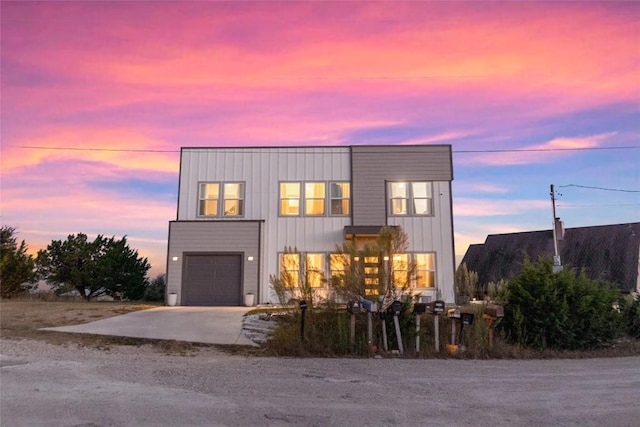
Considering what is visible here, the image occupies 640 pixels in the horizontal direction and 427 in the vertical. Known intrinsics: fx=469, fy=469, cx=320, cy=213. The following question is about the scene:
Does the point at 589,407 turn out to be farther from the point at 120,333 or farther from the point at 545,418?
the point at 120,333

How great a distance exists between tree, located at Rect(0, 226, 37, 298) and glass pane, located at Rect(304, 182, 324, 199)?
48.0 ft

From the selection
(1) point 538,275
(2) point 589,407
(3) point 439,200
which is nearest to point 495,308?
(1) point 538,275

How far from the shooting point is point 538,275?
1038 cm

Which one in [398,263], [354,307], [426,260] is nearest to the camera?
[354,307]

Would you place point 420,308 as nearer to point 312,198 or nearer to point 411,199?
point 411,199

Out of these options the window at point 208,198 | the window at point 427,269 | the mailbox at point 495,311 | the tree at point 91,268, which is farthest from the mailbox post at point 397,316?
the tree at point 91,268

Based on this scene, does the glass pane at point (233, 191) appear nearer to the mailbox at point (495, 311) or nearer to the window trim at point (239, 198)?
the window trim at point (239, 198)

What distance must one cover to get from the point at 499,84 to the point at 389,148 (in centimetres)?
607

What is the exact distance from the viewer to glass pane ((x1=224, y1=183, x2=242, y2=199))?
2003 centimetres

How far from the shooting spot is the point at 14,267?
74.8 feet

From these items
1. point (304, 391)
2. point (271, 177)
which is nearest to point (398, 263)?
point (304, 391)

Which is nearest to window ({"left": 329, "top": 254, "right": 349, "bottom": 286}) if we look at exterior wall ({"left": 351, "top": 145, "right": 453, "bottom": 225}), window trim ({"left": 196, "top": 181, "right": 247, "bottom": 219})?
exterior wall ({"left": 351, "top": 145, "right": 453, "bottom": 225})

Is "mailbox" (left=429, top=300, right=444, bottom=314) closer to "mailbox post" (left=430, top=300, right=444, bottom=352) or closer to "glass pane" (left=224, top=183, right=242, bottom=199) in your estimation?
"mailbox post" (left=430, top=300, right=444, bottom=352)

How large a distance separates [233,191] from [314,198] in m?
3.50
